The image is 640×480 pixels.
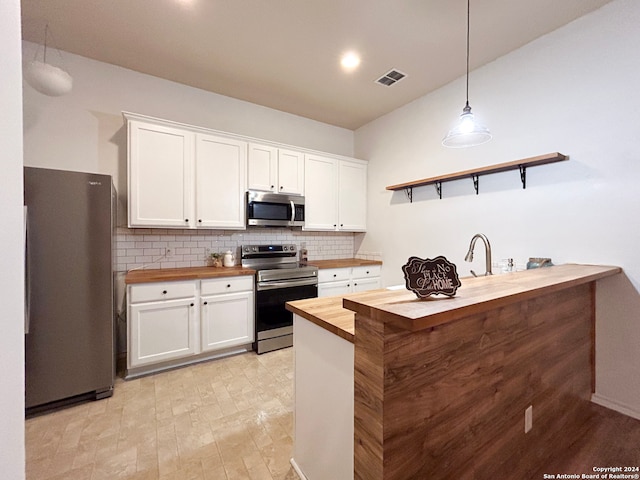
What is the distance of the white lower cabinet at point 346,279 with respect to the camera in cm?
349

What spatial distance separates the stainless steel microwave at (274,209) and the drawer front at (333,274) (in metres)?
0.69

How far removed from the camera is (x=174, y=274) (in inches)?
102

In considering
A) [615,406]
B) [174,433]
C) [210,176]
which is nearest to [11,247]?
[174,433]

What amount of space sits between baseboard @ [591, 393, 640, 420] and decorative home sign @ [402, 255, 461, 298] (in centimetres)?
218

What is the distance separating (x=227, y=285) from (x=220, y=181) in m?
1.14

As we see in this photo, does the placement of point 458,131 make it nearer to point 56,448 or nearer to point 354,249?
point 354,249

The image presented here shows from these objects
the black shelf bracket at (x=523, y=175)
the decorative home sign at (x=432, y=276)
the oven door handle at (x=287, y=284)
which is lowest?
the oven door handle at (x=287, y=284)

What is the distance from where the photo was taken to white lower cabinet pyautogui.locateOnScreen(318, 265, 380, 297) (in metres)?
3.49

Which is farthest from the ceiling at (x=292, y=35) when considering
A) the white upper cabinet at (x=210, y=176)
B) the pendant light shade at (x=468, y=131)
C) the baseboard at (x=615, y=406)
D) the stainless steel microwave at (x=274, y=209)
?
the baseboard at (x=615, y=406)

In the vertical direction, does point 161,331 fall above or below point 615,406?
above

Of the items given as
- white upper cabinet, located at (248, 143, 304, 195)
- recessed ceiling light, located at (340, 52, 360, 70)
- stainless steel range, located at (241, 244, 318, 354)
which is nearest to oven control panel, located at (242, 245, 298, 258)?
stainless steel range, located at (241, 244, 318, 354)

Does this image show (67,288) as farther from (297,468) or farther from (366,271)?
(366,271)

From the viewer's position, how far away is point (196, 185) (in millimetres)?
2887

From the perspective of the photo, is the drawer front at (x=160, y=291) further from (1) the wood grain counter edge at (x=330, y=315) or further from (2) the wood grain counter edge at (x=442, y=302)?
(2) the wood grain counter edge at (x=442, y=302)
